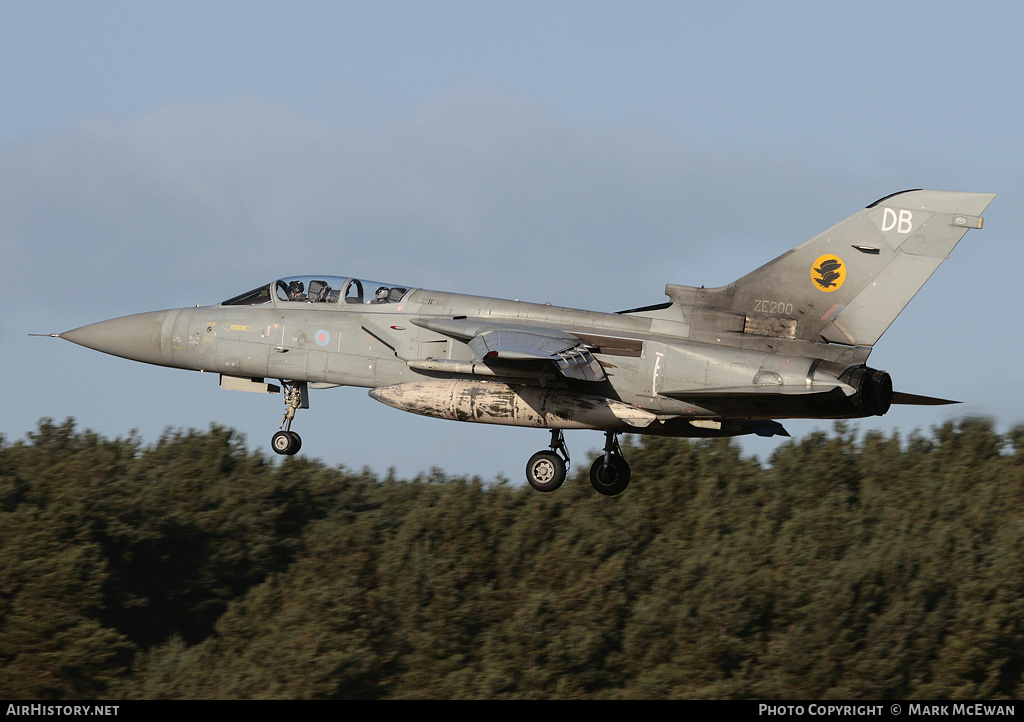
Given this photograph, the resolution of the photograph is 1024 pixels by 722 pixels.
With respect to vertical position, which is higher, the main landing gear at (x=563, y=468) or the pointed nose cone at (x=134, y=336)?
the pointed nose cone at (x=134, y=336)

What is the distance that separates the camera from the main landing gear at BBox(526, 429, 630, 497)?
19000 mm

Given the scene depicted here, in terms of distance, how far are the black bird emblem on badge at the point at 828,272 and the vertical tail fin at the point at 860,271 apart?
14 millimetres

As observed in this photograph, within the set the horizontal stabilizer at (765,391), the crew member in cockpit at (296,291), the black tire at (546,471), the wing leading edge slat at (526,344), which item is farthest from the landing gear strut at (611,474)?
the crew member in cockpit at (296,291)

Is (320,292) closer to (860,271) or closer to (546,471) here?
(546,471)

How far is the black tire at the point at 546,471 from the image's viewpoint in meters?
19.0

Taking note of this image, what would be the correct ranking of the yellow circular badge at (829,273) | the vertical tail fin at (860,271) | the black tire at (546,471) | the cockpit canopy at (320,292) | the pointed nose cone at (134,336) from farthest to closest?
the pointed nose cone at (134,336) → the cockpit canopy at (320,292) → the black tire at (546,471) → the yellow circular badge at (829,273) → the vertical tail fin at (860,271)

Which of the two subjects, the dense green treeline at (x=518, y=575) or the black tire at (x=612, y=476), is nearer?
the black tire at (x=612, y=476)

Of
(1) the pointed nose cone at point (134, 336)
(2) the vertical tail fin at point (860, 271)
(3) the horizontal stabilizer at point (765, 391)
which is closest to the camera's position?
(3) the horizontal stabilizer at point (765, 391)

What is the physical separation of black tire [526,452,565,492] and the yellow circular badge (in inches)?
185

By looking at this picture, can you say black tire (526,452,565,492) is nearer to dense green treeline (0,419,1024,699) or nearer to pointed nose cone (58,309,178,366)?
pointed nose cone (58,309,178,366)

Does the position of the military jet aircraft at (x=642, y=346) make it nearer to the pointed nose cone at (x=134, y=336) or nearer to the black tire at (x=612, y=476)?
the black tire at (x=612, y=476)

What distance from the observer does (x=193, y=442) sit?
168 feet
